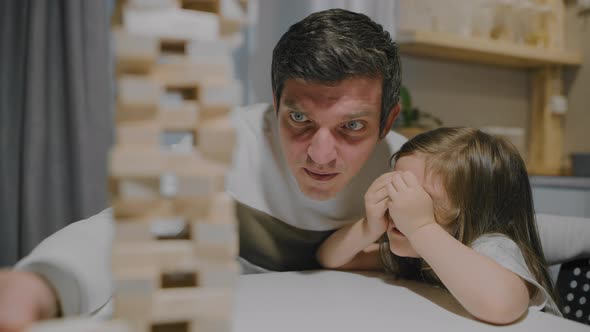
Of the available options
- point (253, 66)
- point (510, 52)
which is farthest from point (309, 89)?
point (510, 52)

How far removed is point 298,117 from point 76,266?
49 centimetres

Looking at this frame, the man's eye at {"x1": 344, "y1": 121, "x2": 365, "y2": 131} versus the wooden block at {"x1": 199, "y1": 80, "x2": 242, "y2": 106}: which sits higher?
the wooden block at {"x1": 199, "y1": 80, "x2": 242, "y2": 106}

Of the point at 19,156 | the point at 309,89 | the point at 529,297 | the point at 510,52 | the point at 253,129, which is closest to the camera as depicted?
the point at 529,297

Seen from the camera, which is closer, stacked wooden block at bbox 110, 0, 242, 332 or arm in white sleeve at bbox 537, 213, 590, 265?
stacked wooden block at bbox 110, 0, 242, 332

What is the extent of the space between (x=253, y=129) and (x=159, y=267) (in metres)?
0.75

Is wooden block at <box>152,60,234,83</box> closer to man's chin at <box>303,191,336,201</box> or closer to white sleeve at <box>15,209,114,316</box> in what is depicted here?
white sleeve at <box>15,209,114,316</box>

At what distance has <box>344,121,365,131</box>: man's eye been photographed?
99cm

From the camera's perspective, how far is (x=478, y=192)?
1.01m

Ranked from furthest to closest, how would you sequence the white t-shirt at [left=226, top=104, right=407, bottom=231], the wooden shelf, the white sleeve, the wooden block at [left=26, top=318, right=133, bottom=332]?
the wooden shelf, the white t-shirt at [left=226, top=104, right=407, bottom=231], the white sleeve, the wooden block at [left=26, top=318, right=133, bottom=332]

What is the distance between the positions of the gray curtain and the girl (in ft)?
4.97

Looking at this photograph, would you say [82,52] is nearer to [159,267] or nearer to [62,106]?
[62,106]

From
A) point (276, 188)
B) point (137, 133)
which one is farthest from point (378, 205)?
point (137, 133)

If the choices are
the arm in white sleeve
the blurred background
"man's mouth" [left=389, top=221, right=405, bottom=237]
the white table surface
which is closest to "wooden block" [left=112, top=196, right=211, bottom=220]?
the white table surface

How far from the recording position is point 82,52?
→ 7.45 feet
